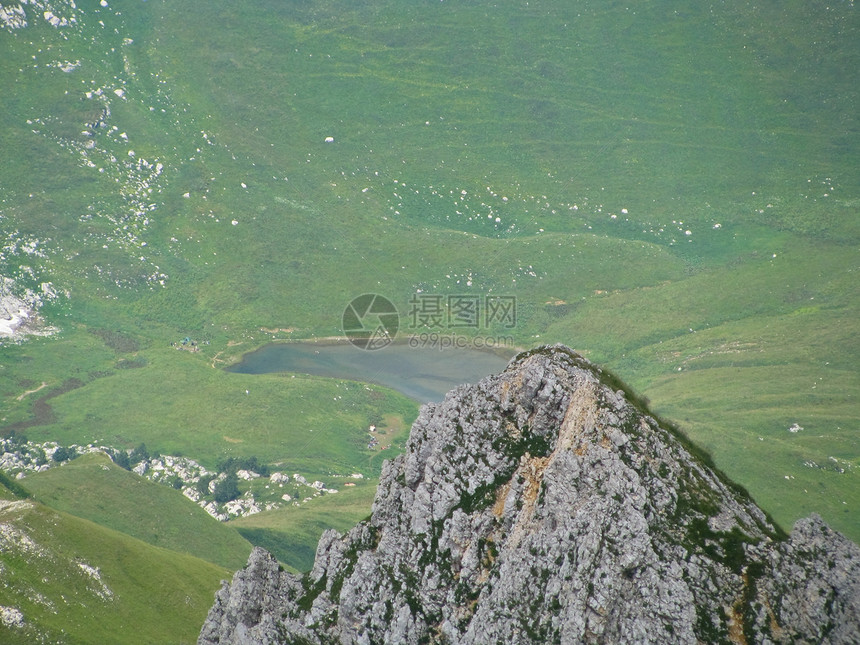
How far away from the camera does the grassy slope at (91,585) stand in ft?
243

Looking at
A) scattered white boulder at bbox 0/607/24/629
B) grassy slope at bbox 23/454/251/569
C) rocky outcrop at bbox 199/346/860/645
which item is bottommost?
scattered white boulder at bbox 0/607/24/629

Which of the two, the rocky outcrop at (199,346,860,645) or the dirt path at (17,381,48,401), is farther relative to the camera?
the dirt path at (17,381,48,401)

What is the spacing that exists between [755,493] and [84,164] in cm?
14757

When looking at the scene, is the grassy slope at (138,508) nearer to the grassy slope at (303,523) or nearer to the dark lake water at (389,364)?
the grassy slope at (303,523)

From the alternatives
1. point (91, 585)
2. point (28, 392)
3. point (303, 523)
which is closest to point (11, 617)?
point (91, 585)

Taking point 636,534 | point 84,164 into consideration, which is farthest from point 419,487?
point 84,164

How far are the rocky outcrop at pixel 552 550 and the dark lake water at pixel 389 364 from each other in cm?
9760

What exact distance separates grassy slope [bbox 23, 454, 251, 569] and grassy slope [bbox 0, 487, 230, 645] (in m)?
12.2

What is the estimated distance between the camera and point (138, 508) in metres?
110

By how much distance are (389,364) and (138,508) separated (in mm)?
54542

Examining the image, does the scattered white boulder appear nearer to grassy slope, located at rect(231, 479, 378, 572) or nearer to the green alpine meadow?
the green alpine meadow

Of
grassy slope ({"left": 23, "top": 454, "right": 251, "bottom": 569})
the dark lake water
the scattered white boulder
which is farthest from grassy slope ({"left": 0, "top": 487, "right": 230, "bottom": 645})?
the dark lake water

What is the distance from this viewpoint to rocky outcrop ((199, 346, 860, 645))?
1364 inches

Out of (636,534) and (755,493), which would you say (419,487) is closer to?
(636,534)
